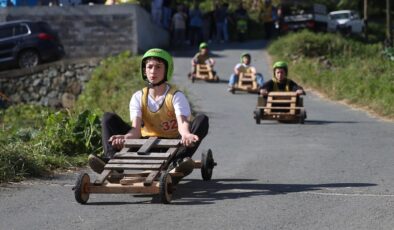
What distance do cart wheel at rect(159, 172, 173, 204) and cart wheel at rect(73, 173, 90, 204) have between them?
0.67 metres

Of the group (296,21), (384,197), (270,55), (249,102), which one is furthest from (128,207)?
(296,21)

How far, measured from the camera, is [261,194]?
27.8ft

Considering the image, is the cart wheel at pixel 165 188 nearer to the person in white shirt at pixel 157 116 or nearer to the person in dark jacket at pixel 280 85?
the person in white shirt at pixel 157 116

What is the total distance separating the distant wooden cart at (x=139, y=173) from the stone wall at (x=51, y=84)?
21.6 metres

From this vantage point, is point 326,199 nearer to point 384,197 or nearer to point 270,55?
point 384,197

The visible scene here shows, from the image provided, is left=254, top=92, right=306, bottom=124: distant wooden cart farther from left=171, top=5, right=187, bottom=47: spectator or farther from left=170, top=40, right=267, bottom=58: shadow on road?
left=171, top=5, right=187, bottom=47: spectator

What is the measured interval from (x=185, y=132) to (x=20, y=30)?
22055 mm

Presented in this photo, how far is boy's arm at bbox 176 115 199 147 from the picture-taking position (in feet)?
28.1

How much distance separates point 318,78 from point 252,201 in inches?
707

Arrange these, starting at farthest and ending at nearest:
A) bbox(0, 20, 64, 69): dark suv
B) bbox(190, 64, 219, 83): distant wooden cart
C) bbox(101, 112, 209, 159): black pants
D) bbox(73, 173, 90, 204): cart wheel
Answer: bbox(0, 20, 64, 69): dark suv, bbox(190, 64, 219, 83): distant wooden cart, bbox(101, 112, 209, 159): black pants, bbox(73, 173, 90, 204): cart wheel

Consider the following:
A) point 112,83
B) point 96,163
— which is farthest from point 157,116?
point 112,83

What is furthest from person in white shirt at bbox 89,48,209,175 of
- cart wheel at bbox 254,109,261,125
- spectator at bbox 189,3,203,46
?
spectator at bbox 189,3,203,46

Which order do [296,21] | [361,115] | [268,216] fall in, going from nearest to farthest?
[268,216], [361,115], [296,21]

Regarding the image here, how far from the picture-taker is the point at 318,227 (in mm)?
6902
